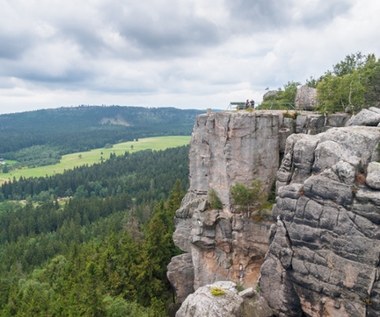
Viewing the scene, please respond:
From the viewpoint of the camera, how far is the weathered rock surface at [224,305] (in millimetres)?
33969

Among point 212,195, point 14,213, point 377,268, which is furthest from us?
point 14,213

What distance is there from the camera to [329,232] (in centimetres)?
2978

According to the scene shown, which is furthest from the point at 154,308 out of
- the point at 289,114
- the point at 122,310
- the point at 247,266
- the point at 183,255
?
the point at 289,114

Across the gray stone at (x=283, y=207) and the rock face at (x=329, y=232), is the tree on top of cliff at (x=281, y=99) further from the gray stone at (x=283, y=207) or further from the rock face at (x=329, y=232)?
the rock face at (x=329, y=232)

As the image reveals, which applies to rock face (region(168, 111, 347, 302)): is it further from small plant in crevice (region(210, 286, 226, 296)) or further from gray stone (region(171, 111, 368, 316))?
small plant in crevice (region(210, 286, 226, 296))

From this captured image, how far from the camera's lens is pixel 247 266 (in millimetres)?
44656

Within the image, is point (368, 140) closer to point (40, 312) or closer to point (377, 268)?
point (377, 268)

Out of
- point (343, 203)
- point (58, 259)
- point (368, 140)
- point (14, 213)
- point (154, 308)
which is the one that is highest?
point (368, 140)

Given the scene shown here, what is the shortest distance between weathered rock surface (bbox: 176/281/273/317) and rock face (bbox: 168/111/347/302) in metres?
8.17

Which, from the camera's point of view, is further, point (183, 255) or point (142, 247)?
point (142, 247)

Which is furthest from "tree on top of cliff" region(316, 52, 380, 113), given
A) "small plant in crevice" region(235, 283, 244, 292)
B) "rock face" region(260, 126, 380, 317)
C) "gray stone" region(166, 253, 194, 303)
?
"gray stone" region(166, 253, 194, 303)

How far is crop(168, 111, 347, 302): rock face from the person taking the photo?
42719mm

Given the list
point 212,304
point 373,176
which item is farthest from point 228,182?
point 373,176

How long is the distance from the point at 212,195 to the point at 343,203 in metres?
19.5
